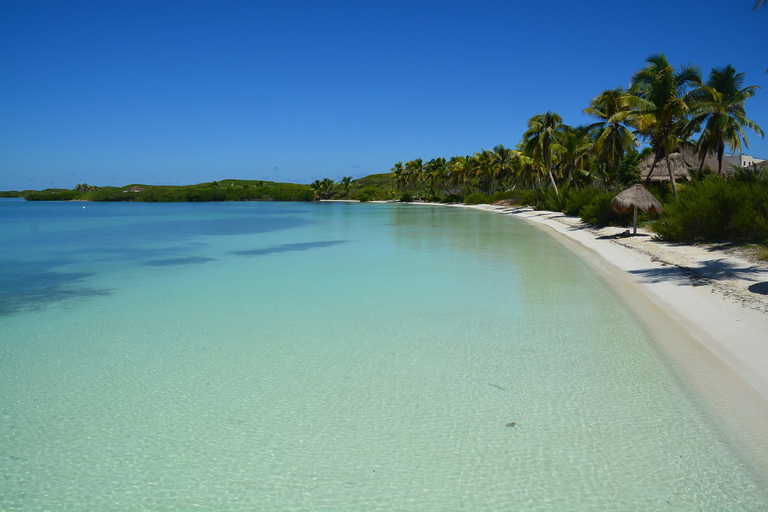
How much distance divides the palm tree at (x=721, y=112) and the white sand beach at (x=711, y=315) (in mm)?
8738


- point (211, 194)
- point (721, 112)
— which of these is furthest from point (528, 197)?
point (211, 194)

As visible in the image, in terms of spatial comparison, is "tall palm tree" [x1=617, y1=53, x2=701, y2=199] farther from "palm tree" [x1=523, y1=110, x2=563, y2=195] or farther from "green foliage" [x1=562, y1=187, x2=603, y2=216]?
"palm tree" [x1=523, y1=110, x2=563, y2=195]

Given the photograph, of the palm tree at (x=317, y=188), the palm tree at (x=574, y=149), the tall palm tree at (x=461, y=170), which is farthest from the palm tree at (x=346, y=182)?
the palm tree at (x=574, y=149)

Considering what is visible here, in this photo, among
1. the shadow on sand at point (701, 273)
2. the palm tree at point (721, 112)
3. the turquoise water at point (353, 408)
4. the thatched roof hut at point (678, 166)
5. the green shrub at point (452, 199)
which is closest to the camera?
the turquoise water at point (353, 408)

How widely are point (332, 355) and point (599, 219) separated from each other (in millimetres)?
20180

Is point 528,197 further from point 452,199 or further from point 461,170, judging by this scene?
point 452,199

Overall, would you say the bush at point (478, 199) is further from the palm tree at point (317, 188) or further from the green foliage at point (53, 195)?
the green foliage at point (53, 195)

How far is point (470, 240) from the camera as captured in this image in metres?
20.1

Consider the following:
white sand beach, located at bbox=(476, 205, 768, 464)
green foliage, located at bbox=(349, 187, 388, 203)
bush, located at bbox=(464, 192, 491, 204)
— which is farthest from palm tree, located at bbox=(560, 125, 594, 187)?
green foliage, located at bbox=(349, 187, 388, 203)

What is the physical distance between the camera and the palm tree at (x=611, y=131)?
83.5 feet

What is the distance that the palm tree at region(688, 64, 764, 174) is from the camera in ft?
64.0

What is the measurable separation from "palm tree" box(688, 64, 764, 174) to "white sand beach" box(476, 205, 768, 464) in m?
8.74

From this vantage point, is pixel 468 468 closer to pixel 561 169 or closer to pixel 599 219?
pixel 599 219

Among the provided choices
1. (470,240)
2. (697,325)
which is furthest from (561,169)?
(697,325)
